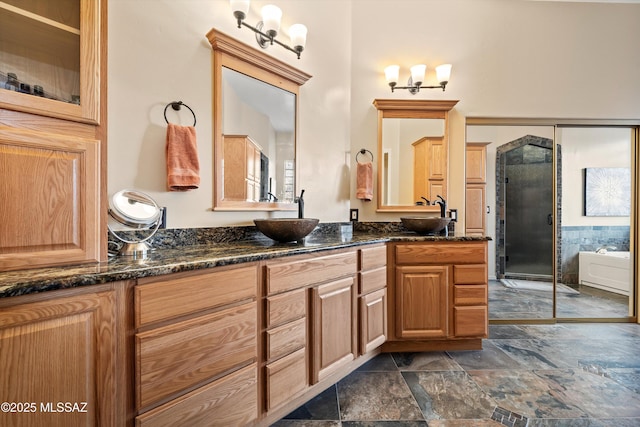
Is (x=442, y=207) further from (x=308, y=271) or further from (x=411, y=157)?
(x=308, y=271)

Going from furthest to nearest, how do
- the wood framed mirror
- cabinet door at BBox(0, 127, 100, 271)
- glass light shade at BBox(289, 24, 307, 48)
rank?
the wood framed mirror
glass light shade at BBox(289, 24, 307, 48)
cabinet door at BBox(0, 127, 100, 271)

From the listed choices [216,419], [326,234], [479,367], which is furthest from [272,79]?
[479,367]

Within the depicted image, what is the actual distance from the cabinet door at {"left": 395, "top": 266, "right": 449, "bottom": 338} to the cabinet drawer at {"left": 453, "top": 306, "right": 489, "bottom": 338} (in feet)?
0.29

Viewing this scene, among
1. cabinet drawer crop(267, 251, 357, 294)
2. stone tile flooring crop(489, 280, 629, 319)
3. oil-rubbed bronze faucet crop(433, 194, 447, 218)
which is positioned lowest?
stone tile flooring crop(489, 280, 629, 319)

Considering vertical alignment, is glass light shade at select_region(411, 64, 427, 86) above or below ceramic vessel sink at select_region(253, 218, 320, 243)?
above

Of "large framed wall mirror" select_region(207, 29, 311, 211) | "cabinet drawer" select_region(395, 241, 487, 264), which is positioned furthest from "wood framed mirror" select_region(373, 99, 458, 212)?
"large framed wall mirror" select_region(207, 29, 311, 211)

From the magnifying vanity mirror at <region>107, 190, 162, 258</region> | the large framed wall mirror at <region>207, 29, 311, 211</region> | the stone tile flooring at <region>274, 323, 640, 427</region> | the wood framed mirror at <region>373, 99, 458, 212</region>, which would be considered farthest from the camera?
the wood framed mirror at <region>373, 99, 458, 212</region>

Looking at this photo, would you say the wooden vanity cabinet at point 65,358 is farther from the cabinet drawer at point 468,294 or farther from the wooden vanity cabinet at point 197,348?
the cabinet drawer at point 468,294

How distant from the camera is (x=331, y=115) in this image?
2477 millimetres

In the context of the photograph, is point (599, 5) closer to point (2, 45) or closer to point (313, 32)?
point (313, 32)

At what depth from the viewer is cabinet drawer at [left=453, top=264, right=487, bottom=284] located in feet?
6.95

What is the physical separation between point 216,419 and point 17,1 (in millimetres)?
1722

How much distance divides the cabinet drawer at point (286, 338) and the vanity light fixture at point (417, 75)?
2.22 meters

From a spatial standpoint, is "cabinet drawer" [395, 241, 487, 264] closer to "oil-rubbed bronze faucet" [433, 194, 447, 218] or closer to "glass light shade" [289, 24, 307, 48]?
"oil-rubbed bronze faucet" [433, 194, 447, 218]
